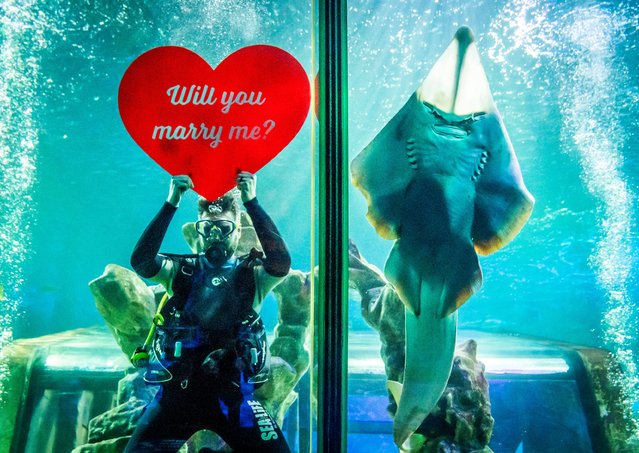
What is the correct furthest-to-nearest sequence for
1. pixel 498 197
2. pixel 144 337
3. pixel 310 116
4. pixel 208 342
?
pixel 144 337 → pixel 498 197 → pixel 208 342 → pixel 310 116

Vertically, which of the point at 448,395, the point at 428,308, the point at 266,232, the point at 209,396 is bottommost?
the point at 448,395

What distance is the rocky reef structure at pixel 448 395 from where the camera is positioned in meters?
2.43

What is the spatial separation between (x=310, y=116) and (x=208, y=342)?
41.9 inches

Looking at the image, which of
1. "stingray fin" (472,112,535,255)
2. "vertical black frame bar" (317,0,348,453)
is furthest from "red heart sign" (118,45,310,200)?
"stingray fin" (472,112,535,255)

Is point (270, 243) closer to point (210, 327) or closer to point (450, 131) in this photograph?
point (210, 327)

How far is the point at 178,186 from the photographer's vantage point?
1.73 meters

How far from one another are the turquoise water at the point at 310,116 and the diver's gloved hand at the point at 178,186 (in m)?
0.38

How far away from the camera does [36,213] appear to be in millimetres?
14109

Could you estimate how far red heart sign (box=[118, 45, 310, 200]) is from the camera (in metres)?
1.57

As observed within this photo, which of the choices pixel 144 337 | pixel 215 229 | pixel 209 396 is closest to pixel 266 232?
pixel 215 229

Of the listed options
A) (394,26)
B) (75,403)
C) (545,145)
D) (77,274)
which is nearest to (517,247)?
(545,145)

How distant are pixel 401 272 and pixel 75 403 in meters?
3.19

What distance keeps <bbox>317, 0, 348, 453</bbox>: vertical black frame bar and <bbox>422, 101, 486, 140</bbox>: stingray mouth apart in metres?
1.01

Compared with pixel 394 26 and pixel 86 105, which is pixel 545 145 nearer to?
pixel 394 26
